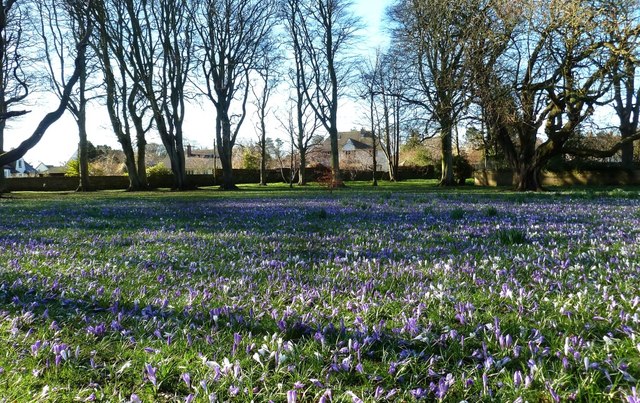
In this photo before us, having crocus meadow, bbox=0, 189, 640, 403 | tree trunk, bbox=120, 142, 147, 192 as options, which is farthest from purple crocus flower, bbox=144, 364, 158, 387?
tree trunk, bbox=120, 142, 147, 192

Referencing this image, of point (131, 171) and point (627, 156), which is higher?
point (627, 156)

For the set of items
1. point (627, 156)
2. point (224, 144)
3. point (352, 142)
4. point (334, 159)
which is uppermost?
point (352, 142)

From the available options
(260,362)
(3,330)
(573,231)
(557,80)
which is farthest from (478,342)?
(557,80)

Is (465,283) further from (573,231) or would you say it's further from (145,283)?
(573,231)

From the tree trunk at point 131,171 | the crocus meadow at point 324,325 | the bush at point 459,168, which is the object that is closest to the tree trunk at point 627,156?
the bush at point 459,168

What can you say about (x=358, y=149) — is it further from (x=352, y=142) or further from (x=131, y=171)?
(x=131, y=171)

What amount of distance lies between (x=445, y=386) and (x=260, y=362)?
0.89 metres

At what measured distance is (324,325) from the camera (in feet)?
9.33

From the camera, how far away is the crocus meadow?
81.0 inches

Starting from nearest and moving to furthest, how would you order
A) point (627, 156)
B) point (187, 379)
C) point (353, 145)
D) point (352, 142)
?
point (187, 379) < point (627, 156) < point (353, 145) < point (352, 142)

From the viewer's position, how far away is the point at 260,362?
2.21 m

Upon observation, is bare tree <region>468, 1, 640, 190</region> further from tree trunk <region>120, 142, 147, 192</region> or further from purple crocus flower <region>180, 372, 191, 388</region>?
tree trunk <region>120, 142, 147, 192</region>

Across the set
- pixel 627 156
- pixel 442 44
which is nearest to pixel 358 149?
pixel 627 156

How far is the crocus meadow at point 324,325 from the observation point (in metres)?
2.06
